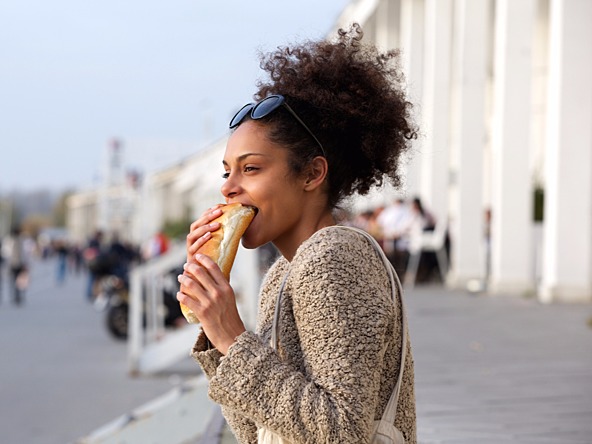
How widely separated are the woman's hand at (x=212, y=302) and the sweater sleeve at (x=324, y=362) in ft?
0.21

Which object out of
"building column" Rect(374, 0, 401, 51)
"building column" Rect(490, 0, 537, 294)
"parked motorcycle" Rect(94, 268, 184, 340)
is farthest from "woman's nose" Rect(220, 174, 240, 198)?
"building column" Rect(374, 0, 401, 51)

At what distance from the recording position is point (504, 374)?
23.8 ft

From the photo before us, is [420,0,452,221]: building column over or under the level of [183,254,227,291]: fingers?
under

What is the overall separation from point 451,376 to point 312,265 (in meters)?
5.46

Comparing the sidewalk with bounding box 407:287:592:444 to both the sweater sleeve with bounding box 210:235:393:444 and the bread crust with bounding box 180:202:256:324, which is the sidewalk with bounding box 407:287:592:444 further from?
the sweater sleeve with bounding box 210:235:393:444

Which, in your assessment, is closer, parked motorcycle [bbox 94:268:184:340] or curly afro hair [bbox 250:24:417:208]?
curly afro hair [bbox 250:24:417:208]

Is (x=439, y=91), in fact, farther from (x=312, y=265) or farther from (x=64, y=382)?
(x=312, y=265)

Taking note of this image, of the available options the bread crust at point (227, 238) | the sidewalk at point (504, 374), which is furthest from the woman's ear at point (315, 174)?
the sidewalk at point (504, 374)

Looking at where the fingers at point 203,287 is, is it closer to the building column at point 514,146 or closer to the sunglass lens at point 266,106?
the sunglass lens at point 266,106

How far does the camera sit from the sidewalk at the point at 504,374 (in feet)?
17.4

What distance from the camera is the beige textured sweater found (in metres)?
1.92

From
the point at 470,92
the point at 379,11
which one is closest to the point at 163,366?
the point at 470,92

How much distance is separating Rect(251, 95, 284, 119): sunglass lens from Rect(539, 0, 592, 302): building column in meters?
10.4

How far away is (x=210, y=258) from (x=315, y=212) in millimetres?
272
